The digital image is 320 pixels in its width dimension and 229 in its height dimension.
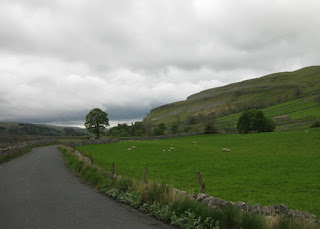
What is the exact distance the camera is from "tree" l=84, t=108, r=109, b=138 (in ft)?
346

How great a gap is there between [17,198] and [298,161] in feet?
95.9

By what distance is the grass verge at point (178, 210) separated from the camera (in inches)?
295

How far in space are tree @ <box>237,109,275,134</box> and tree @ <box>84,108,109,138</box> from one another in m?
65.8

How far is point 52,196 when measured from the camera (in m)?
13.4

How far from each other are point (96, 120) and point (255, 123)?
74.6 metres

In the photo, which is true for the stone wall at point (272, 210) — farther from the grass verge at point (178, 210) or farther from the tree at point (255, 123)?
the tree at point (255, 123)

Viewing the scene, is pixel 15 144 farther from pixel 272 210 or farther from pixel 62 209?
pixel 272 210

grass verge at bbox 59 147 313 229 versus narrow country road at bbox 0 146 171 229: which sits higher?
grass verge at bbox 59 147 313 229

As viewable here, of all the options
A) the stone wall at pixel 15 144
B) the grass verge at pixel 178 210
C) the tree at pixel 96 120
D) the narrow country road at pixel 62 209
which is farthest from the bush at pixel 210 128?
the grass verge at pixel 178 210

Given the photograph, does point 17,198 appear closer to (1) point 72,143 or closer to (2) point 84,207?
(2) point 84,207

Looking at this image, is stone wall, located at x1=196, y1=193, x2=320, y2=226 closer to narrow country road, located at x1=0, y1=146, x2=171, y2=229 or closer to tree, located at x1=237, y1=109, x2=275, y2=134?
narrow country road, located at x1=0, y1=146, x2=171, y2=229

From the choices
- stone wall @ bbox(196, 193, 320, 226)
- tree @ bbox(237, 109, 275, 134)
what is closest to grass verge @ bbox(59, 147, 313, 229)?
stone wall @ bbox(196, 193, 320, 226)

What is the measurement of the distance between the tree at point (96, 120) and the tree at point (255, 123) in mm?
Answer: 65766

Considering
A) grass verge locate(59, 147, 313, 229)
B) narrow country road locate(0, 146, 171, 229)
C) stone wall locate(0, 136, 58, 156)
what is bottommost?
narrow country road locate(0, 146, 171, 229)
